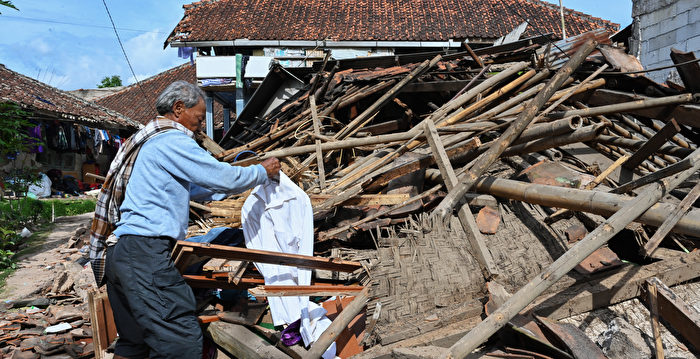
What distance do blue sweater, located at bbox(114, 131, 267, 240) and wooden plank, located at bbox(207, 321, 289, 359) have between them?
0.72m

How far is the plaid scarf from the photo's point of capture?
7.45 ft

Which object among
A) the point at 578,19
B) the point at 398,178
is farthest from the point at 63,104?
the point at 578,19

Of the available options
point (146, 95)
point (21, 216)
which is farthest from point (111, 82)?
point (21, 216)

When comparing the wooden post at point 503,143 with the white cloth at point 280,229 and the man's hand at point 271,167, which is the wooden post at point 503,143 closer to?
the white cloth at point 280,229

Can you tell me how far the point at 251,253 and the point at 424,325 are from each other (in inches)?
43.8

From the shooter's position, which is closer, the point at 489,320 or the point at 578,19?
the point at 489,320

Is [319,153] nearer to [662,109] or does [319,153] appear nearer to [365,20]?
[662,109]

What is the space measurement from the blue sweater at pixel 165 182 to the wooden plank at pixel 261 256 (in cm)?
16

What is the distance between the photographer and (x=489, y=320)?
200cm

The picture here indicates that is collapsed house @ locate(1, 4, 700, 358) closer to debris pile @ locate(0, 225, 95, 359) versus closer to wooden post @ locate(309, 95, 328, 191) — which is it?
wooden post @ locate(309, 95, 328, 191)

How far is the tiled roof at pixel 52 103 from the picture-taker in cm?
1279

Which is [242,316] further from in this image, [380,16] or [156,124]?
[380,16]

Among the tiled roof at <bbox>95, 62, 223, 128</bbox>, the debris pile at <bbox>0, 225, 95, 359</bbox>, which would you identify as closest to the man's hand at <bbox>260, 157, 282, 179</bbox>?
the debris pile at <bbox>0, 225, 95, 359</bbox>

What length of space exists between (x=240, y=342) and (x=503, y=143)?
212 centimetres
